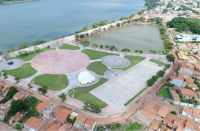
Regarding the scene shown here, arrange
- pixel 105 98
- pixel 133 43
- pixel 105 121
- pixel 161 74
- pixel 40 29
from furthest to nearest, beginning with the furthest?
pixel 40 29
pixel 133 43
pixel 161 74
pixel 105 98
pixel 105 121

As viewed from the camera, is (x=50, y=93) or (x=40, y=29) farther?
(x=40, y=29)

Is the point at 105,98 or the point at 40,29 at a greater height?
the point at 40,29

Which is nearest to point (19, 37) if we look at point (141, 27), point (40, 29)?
point (40, 29)

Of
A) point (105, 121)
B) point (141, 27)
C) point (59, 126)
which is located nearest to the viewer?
point (59, 126)

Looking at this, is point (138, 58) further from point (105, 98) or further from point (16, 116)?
point (16, 116)

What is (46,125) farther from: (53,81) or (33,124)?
(53,81)

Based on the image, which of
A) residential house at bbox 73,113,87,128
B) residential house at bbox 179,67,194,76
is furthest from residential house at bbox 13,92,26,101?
residential house at bbox 179,67,194,76

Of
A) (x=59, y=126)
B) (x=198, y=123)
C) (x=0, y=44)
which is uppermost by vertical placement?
(x=0, y=44)

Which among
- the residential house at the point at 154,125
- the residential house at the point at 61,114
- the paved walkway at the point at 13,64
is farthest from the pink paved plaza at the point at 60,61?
the residential house at the point at 154,125
